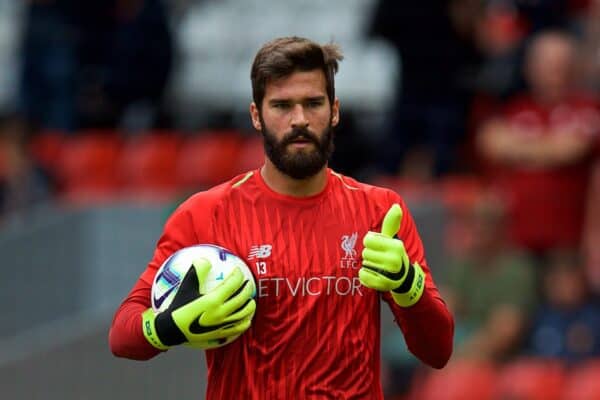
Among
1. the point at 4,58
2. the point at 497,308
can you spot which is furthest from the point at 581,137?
the point at 4,58

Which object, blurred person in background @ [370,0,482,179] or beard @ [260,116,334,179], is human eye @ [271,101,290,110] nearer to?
beard @ [260,116,334,179]

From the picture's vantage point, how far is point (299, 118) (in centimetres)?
483

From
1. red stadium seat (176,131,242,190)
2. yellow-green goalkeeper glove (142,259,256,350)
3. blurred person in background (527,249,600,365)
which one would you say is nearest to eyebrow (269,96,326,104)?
yellow-green goalkeeper glove (142,259,256,350)

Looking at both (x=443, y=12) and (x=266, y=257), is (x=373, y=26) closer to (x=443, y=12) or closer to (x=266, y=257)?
(x=443, y=12)

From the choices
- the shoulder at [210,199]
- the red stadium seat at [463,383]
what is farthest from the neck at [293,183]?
the red stadium seat at [463,383]

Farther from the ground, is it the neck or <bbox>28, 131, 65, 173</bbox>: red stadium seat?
the neck

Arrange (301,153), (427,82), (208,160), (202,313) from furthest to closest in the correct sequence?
(208,160)
(427,82)
(301,153)
(202,313)

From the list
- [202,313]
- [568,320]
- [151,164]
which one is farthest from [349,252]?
[151,164]

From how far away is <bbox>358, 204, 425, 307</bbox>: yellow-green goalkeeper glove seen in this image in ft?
15.3

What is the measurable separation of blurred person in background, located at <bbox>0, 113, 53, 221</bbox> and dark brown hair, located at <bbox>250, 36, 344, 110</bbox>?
6302 mm

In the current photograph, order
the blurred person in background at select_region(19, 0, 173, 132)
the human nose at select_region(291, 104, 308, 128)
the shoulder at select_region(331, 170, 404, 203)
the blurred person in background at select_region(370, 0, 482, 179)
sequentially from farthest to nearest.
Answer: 1. the blurred person in background at select_region(19, 0, 173, 132)
2. the blurred person in background at select_region(370, 0, 482, 179)
3. the shoulder at select_region(331, 170, 404, 203)
4. the human nose at select_region(291, 104, 308, 128)

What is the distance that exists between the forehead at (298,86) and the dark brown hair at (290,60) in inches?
0.5

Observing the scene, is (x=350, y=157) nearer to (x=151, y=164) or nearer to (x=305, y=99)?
(x=151, y=164)

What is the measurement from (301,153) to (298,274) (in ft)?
1.21
